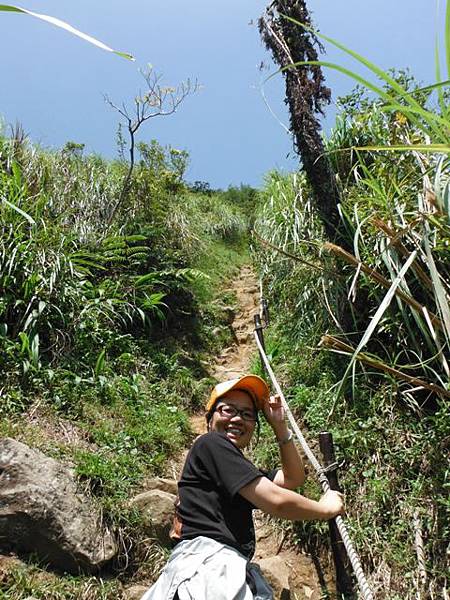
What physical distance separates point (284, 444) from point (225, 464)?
43 centimetres

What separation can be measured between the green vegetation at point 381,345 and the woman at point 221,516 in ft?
1.94

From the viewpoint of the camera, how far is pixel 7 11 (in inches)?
24.0

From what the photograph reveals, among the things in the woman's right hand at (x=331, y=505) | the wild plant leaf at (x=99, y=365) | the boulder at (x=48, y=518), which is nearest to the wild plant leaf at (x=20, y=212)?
the wild plant leaf at (x=99, y=365)

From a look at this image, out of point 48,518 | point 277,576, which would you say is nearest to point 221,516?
point 277,576

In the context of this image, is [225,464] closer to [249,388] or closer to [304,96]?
[249,388]

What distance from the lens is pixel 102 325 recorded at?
→ 5699mm

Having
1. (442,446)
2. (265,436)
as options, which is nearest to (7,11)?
(442,446)

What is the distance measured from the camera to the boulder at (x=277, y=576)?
10.3 feet

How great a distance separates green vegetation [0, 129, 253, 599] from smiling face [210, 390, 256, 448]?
58.5 inches

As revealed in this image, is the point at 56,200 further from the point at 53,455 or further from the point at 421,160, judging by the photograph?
the point at 421,160

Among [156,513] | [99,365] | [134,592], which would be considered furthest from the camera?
[99,365]

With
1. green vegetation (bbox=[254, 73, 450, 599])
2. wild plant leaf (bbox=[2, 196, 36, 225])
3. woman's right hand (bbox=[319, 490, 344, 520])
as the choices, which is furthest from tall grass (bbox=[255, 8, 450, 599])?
wild plant leaf (bbox=[2, 196, 36, 225])

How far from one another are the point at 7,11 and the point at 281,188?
7097 millimetres

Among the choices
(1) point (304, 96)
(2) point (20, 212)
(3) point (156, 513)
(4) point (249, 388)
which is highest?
(1) point (304, 96)
